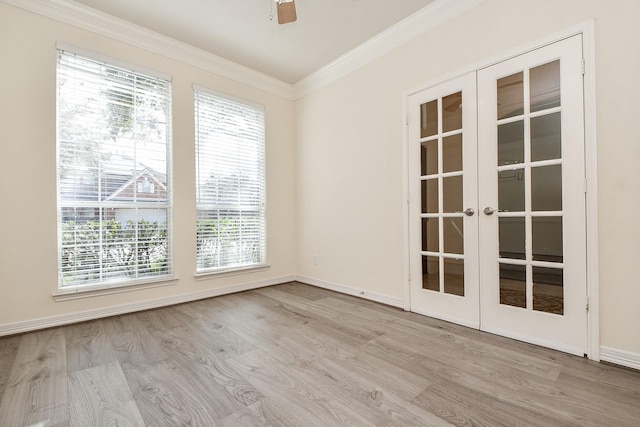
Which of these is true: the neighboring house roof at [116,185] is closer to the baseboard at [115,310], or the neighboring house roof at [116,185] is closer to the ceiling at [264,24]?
the baseboard at [115,310]

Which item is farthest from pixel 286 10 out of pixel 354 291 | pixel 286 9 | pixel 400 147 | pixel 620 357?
pixel 620 357

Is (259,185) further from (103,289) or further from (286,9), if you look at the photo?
(286,9)

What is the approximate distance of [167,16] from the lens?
110 inches

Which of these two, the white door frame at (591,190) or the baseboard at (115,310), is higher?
the white door frame at (591,190)

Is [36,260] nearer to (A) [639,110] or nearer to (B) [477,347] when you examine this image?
(B) [477,347]

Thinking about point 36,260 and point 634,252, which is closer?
point 634,252

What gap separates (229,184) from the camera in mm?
3740

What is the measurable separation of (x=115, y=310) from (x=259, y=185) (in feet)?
7.05

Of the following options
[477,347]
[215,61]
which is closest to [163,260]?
[215,61]

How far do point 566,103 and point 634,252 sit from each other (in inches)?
41.5

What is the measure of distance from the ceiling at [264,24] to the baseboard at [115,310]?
9.33ft

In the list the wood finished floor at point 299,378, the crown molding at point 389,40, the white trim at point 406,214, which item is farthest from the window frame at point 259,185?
the white trim at point 406,214

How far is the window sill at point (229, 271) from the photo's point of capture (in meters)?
3.46

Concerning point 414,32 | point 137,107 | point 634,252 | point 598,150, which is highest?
point 414,32
